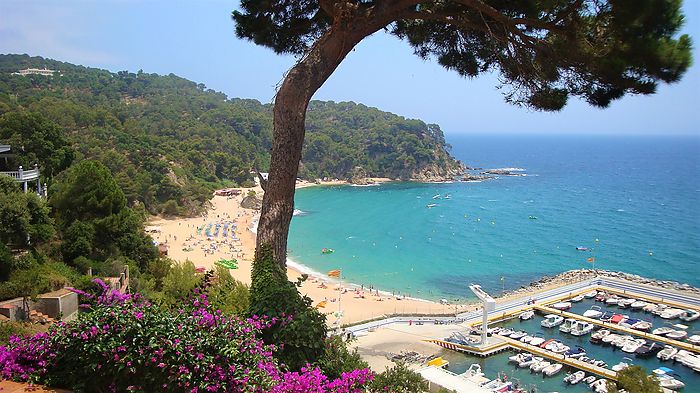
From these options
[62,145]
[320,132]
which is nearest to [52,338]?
[62,145]

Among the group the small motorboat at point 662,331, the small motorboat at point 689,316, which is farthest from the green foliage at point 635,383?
the small motorboat at point 689,316

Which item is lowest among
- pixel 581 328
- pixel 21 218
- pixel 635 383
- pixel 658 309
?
pixel 581 328

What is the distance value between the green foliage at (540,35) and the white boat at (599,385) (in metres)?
11.7

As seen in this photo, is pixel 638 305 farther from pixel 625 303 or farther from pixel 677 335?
pixel 677 335

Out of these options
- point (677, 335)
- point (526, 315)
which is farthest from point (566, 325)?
point (677, 335)

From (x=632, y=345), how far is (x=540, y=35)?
15.9 meters

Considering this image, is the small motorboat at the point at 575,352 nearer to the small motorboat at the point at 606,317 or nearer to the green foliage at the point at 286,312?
the small motorboat at the point at 606,317

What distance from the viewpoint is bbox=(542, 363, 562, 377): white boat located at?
14.3 m

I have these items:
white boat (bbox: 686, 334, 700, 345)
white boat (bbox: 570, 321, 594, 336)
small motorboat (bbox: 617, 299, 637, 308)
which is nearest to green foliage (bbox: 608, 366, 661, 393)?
white boat (bbox: 570, 321, 594, 336)

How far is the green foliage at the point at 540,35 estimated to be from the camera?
334cm

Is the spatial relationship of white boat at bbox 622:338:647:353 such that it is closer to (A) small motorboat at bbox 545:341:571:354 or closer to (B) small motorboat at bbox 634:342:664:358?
(B) small motorboat at bbox 634:342:664:358

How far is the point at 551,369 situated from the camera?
1441cm

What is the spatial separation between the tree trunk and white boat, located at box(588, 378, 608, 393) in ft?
41.8

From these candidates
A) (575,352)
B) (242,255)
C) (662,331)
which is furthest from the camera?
(242,255)
